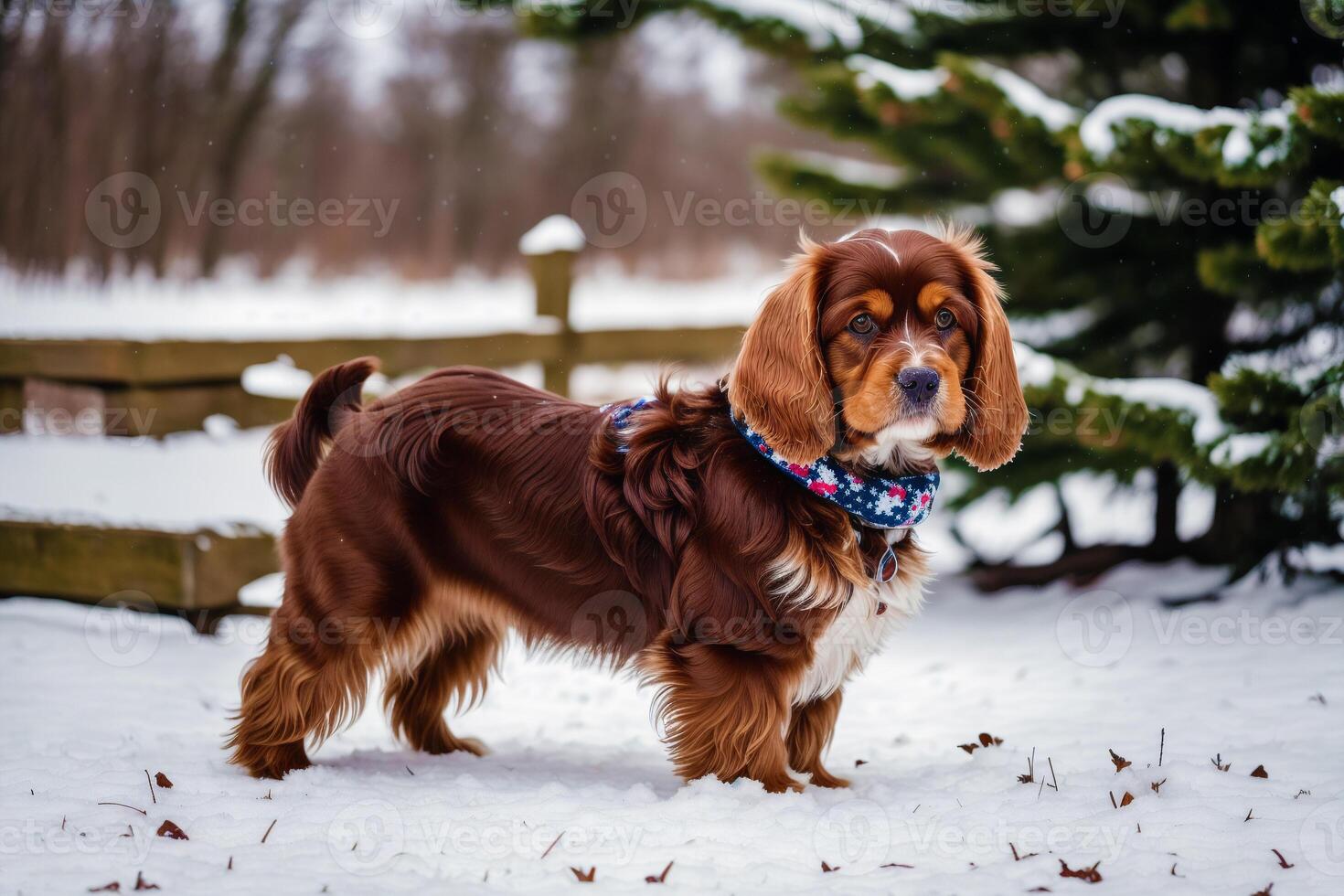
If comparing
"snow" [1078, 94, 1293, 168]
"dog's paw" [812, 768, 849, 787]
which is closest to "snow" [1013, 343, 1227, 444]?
"snow" [1078, 94, 1293, 168]

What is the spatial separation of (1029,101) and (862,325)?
2352mm

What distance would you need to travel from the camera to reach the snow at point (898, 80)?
15.8ft

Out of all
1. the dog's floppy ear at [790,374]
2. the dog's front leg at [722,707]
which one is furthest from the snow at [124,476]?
the dog's floppy ear at [790,374]

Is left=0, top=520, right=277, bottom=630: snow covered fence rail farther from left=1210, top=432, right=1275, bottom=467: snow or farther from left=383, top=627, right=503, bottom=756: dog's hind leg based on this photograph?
left=1210, top=432, right=1275, bottom=467: snow

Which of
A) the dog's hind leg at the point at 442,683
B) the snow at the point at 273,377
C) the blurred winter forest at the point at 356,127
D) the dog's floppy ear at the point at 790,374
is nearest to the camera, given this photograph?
the dog's floppy ear at the point at 790,374

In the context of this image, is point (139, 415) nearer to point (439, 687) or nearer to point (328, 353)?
point (328, 353)

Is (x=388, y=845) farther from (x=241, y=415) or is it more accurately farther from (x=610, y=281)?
(x=610, y=281)

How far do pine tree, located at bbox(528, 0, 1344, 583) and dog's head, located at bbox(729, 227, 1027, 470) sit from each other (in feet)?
5.42

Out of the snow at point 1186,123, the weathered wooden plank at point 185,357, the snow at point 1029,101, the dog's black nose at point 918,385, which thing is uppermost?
the snow at point 1029,101

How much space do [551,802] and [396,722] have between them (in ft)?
3.19

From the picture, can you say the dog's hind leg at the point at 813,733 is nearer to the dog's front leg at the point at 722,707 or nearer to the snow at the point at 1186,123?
the dog's front leg at the point at 722,707

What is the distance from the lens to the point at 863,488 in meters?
3.03

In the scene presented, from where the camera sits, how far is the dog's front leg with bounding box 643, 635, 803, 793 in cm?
303

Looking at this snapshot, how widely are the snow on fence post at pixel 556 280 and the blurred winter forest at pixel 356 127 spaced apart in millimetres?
3975
